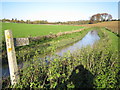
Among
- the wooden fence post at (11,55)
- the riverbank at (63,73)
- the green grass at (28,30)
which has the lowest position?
the riverbank at (63,73)

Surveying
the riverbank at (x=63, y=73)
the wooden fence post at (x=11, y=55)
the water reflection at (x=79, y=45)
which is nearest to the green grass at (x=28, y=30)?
the water reflection at (x=79, y=45)

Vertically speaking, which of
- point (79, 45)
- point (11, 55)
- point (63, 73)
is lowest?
point (63, 73)

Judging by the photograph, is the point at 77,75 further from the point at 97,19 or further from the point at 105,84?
the point at 97,19

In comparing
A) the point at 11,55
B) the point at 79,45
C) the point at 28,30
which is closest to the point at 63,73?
the point at 11,55

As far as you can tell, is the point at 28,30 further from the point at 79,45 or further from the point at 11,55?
the point at 11,55

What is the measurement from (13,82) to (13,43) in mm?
1297

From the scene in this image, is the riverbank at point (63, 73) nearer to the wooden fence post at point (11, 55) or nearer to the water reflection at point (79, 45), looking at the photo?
the wooden fence post at point (11, 55)

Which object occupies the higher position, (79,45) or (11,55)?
(11,55)

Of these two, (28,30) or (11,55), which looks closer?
(11,55)

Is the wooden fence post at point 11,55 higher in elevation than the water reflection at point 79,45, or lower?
higher

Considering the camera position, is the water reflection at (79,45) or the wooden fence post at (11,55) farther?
the water reflection at (79,45)

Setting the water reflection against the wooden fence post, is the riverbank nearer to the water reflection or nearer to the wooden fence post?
the wooden fence post

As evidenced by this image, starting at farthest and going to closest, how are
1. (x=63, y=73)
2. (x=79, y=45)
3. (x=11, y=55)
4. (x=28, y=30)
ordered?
(x=28, y=30), (x=79, y=45), (x=63, y=73), (x=11, y=55)

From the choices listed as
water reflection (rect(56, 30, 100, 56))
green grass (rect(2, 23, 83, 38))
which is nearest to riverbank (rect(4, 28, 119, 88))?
water reflection (rect(56, 30, 100, 56))
